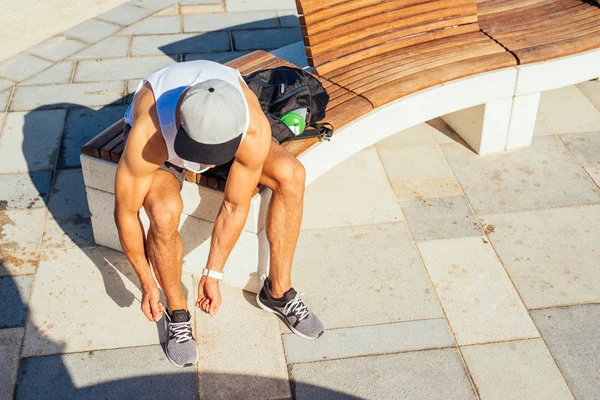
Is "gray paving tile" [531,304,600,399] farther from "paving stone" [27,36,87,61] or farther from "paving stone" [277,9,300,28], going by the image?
"paving stone" [27,36,87,61]

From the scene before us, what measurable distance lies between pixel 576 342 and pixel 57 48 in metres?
4.71

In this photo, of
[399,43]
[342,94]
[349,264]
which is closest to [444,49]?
[399,43]

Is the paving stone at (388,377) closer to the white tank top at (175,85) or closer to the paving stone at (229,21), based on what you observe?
the white tank top at (175,85)

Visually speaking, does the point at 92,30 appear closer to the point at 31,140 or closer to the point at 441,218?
the point at 31,140

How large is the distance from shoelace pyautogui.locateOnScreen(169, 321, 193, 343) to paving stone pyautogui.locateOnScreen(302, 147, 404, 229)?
1.13m

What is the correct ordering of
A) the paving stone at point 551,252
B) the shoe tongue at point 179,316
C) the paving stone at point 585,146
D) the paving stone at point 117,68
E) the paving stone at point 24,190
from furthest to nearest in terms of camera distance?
the paving stone at point 117,68 < the paving stone at point 585,146 < the paving stone at point 24,190 < the paving stone at point 551,252 < the shoe tongue at point 179,316

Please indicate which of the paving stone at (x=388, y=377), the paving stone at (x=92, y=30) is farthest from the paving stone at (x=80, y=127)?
the paving stone at (x=388, y=377)

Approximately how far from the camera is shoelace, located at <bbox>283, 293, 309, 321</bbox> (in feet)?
12.3

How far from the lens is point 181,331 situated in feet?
11.8

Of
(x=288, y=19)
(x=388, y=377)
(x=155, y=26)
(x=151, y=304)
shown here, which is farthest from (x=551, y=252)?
(x=155, y=26)

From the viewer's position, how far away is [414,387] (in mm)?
3463

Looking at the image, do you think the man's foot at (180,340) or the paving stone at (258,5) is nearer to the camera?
the man's foot at (180,340)

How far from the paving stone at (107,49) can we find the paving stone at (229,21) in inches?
23.0

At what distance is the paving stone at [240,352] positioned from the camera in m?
3.45
